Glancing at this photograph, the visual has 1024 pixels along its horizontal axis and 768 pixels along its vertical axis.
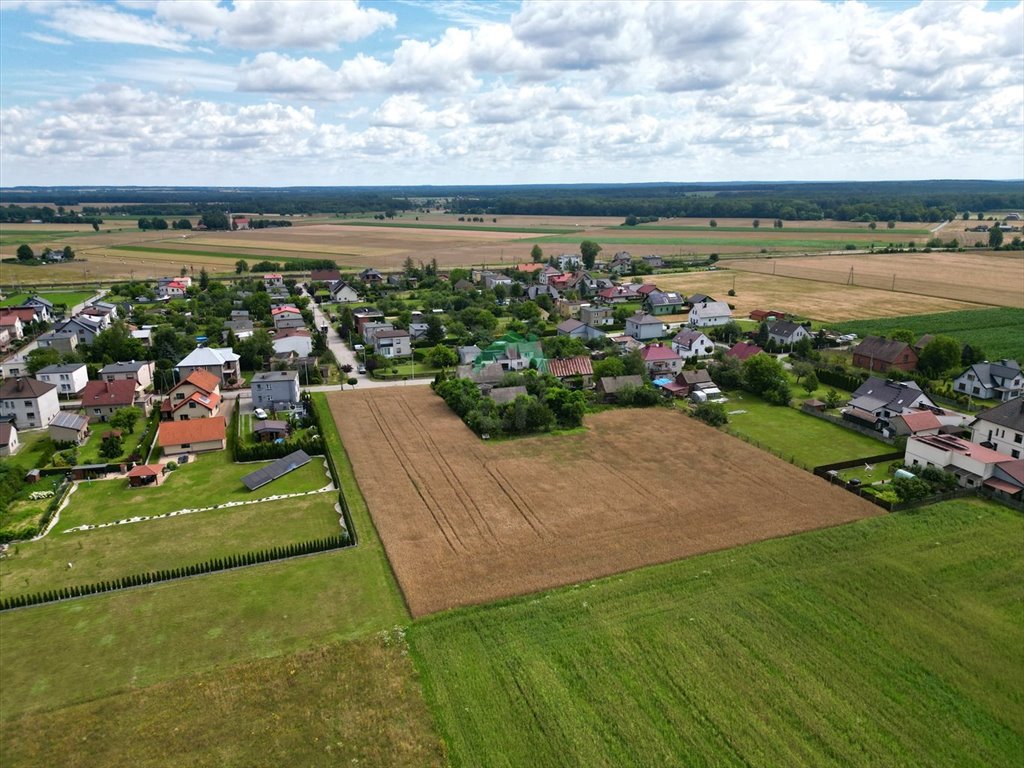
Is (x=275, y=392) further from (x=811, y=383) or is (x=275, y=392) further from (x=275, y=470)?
(x=811, y=383)

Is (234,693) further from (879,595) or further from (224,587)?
(879,595)

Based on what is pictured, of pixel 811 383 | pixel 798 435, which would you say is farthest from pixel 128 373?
pixel 811 383

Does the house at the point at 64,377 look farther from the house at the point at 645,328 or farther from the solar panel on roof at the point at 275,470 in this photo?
the house at the point at 645,328

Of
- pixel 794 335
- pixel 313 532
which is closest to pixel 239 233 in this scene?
pixel 794 335

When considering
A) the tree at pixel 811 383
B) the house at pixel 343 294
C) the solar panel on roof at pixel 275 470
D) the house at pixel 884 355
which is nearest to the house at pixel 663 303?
the house at pixel 884 355

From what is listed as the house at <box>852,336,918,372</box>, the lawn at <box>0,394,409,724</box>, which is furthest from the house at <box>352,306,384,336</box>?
the house at <box>852,336,918,372</box>
